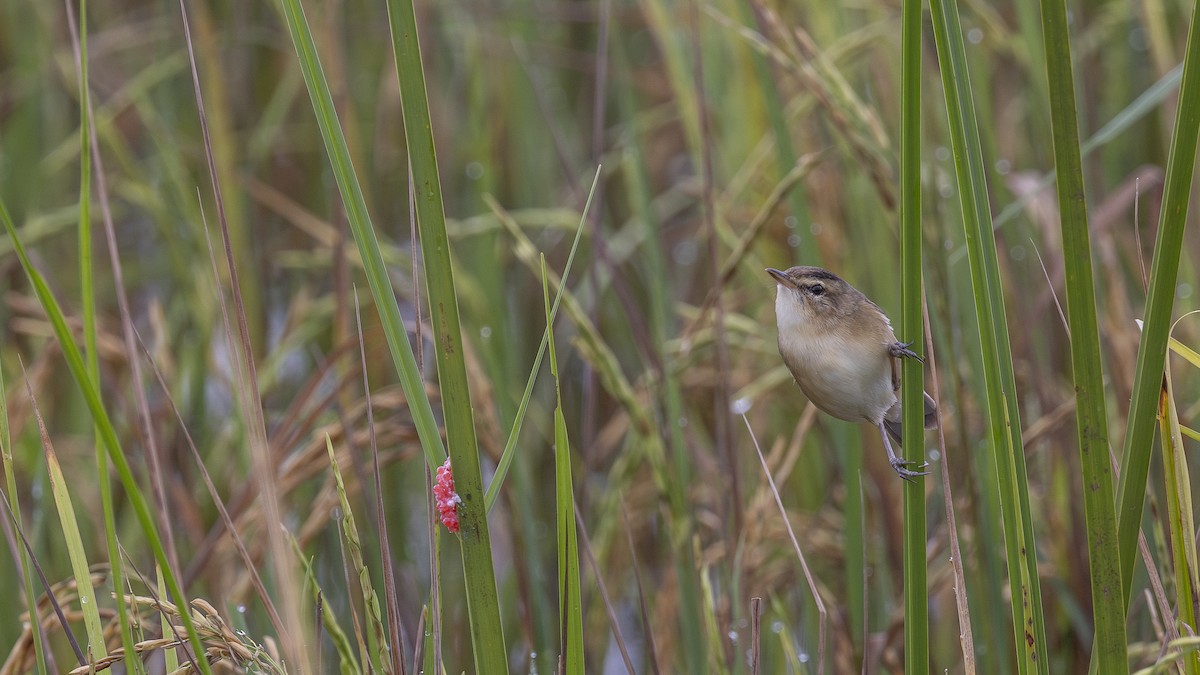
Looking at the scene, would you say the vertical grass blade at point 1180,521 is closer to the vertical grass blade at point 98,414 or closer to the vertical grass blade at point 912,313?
the vertical grass blade at point 912,313

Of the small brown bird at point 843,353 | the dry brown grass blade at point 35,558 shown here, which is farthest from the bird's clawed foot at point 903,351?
the dry brown grass blade at point 35,558

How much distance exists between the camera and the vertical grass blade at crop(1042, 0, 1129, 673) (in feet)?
3.01

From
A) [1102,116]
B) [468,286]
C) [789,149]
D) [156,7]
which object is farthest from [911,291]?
[156,7]

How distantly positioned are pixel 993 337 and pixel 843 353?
1.46 ft

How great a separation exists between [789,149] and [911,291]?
972 mm

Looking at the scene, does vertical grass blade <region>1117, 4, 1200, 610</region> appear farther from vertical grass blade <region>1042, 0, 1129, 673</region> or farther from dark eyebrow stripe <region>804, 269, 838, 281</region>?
dark eyebrow stripe <region>804, 269, 838, 281</region>

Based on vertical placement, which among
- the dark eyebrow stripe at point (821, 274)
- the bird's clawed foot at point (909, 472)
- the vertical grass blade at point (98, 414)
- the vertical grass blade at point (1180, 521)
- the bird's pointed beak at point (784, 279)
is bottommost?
the vertical grass blade at point (1180, 521)

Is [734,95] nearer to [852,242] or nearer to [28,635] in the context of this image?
[852,242]

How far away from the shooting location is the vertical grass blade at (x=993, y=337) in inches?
38.8

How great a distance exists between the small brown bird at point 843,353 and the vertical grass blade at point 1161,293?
0.39 m

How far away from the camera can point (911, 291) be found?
3.48 ft

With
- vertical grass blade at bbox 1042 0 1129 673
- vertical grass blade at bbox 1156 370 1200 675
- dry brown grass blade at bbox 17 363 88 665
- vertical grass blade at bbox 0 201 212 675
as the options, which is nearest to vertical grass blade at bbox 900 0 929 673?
vertical grass blade at bbox 1042 0 1129 673

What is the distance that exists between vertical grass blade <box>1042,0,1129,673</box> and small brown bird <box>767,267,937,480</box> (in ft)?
1.33

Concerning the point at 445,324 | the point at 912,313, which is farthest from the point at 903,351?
the point at 445,324
